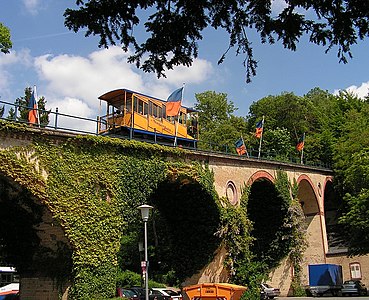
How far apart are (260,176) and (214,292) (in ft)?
40.7

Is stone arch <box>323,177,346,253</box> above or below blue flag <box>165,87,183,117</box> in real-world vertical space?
below

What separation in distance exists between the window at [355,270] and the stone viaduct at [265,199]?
7.5 inches

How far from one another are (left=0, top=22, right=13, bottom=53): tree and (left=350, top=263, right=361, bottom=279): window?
25.1 m

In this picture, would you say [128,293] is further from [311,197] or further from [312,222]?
[312,222]

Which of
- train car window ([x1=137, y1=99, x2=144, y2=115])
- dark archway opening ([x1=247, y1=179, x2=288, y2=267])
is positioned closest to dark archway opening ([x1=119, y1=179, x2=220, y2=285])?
train car window ([x1=137, y1=99, x2=144, y2=115])

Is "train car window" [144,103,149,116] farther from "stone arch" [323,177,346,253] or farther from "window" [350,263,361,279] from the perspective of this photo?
"window" [350,263,361,279]

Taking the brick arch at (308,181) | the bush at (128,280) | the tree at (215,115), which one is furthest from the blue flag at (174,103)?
the tree at (215,115)

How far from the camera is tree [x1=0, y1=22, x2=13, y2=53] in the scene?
24391mm

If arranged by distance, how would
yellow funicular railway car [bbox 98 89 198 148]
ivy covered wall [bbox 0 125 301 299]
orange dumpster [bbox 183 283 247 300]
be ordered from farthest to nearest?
yellow funicular railway car [bbox 98 89 198 148] → ivy covered wall [bbox 0 125 301 299] → orange dumpster [bbox 183 283 247 300]

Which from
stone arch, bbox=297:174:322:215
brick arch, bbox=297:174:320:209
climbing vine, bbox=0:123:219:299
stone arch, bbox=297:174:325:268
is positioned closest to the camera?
climbing vine, bbox=0:123:219:299

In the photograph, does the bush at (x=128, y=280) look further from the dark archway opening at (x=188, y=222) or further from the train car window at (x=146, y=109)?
the train car window at (x=146, y=109)

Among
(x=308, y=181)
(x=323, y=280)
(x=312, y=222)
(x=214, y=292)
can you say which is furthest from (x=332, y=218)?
(x=214, y=292)

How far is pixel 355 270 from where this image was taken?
3466 cm

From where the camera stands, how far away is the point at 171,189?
25453 mm
